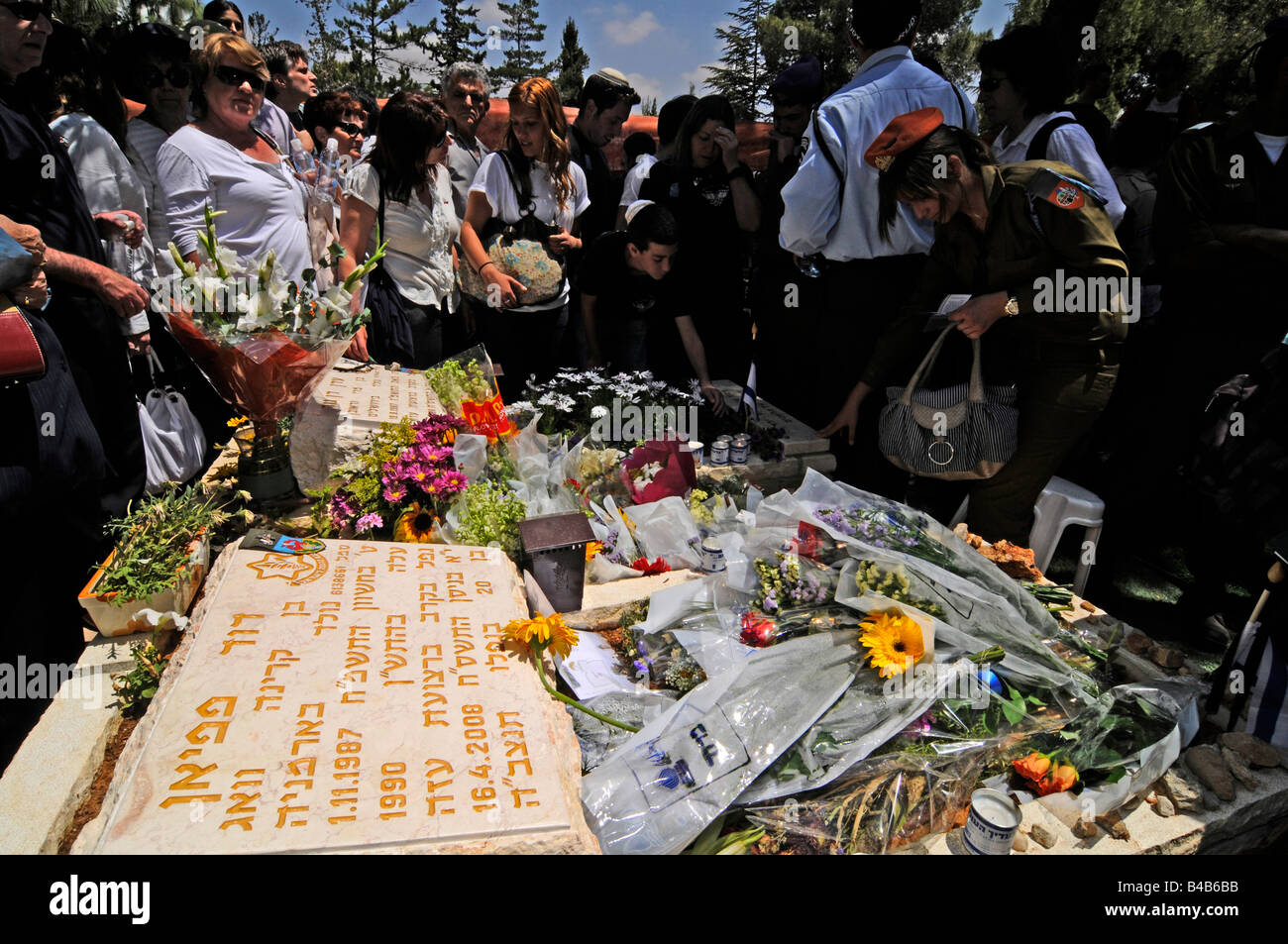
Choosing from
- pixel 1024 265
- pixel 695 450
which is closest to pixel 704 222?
pixel 695 450

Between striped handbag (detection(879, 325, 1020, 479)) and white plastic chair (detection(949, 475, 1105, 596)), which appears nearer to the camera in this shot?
striped handbag (detection(879, 325, 1020, 479))

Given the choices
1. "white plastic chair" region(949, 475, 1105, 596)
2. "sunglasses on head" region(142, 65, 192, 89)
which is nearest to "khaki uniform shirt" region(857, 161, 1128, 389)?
"white plastic chair" region(949, 475, 1105, 596)

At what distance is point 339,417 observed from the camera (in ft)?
9.41

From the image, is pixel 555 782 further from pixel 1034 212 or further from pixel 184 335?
pixel 1034 212

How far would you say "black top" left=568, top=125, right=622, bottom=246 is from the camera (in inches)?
184

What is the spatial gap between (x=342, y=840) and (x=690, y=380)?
9.35ft

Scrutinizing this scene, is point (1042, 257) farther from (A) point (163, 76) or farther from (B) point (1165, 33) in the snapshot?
(B) point (1165, 33)

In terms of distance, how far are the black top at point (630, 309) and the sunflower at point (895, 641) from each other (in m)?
2.26

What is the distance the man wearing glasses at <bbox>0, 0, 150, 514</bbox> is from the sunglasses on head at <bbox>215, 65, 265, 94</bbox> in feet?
1.79

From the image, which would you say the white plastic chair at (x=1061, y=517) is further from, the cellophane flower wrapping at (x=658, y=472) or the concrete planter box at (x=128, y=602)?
the concrete planter box at (x=128, y=602)

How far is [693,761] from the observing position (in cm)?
179

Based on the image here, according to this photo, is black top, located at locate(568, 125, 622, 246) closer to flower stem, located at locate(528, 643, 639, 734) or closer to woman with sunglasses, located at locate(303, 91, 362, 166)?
woman with sunglasses, located at locate(303, 91, 362, 166)

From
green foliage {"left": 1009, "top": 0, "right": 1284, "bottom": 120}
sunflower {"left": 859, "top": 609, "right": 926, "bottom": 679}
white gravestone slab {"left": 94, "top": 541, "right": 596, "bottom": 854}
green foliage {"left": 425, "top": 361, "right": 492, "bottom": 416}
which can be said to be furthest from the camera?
green foliage {"left": 1009, "top": 0, "right": 1284, "bottom": 120}

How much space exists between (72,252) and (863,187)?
3053 mm
